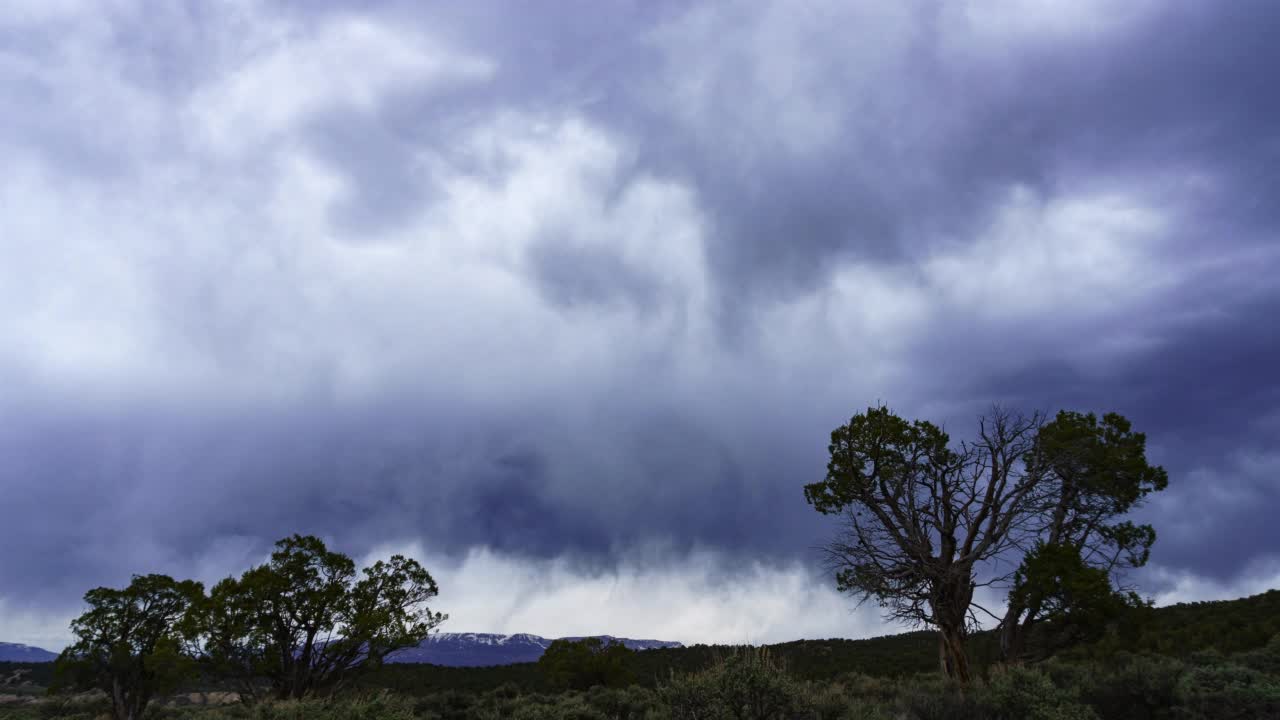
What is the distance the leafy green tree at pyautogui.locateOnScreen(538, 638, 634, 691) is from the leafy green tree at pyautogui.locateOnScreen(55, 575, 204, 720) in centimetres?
2001

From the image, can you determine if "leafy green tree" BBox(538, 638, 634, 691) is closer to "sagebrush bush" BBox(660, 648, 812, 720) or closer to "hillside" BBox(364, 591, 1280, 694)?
"hillside" BBox(364, 591, 1280, 694)

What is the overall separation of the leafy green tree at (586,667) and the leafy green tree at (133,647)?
20.0 meters

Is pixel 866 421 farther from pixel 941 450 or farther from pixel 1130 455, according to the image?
pixel 1130 455

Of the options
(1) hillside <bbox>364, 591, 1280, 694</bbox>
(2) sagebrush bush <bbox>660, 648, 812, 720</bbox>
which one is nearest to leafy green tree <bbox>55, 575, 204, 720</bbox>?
(1) hillside <bbox>364, 591, 1280, 694</bbox>

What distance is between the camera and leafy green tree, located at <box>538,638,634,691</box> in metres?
42.8

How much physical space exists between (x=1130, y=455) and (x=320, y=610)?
37.2 metres

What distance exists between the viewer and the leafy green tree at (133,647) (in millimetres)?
34625

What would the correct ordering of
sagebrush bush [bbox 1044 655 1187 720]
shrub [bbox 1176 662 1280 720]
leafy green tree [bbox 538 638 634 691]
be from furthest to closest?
leafy green tree [bbox 538 638 634 691] < sagebrush bush [bbox 1044 655 1187 720] < shrub [bbox 1176 662 1280 720]


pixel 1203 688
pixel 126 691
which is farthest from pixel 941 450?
pixel 126 691

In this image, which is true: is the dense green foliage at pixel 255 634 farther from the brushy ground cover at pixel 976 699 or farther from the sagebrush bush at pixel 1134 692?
the sagebrush bush at pixel 1134 692

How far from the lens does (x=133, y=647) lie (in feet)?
120

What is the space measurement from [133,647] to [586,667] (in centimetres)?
2500

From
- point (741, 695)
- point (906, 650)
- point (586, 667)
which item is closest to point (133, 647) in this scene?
point (586, 667)

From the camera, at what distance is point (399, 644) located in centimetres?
3462
